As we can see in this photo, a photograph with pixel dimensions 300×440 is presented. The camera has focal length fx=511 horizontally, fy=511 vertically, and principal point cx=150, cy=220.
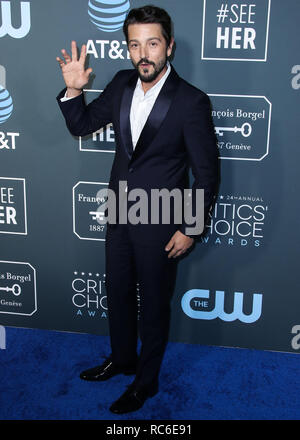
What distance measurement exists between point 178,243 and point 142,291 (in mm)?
318

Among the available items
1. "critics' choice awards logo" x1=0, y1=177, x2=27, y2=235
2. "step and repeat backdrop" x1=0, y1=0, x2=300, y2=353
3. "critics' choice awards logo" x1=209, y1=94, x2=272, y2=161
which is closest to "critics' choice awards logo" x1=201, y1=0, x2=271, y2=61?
"step and repeat backdrop" x1=0, y1=0, x2=300, y2=353

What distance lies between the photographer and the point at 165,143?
2.21 metres

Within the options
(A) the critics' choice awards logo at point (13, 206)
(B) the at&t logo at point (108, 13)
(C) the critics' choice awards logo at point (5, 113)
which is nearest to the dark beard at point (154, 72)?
(B) the at&t logo at point (108, 13)

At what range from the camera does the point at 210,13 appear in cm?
253

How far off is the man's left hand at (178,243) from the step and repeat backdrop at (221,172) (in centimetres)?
59

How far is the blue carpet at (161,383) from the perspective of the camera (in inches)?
94.0

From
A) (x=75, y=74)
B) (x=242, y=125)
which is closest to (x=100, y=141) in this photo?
(x=75, y=74)

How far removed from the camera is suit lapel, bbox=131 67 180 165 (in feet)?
7.20

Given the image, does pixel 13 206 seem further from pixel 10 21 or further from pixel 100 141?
pixel 10 21

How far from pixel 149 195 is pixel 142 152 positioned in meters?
0.19

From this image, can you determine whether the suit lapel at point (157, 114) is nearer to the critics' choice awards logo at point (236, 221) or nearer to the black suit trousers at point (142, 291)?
the black suit trousers at point (142, 291)

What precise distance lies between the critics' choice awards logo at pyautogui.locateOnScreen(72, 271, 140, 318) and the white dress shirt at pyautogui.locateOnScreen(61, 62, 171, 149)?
1.03m

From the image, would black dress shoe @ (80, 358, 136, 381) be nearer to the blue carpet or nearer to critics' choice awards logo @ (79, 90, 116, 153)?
the blue carpet

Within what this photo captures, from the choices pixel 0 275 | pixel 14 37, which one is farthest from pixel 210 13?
pixel 0 275
